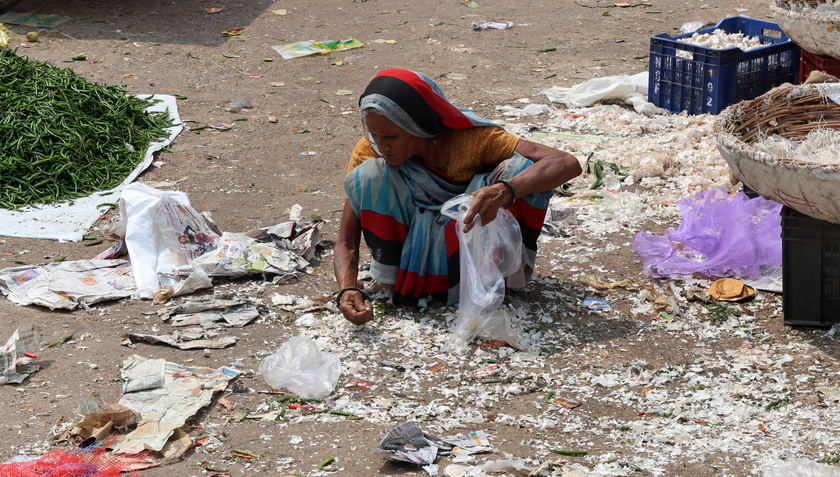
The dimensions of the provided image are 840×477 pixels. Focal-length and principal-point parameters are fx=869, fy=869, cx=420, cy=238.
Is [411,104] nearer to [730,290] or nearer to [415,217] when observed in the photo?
[415,217]

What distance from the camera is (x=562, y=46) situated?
288 inches

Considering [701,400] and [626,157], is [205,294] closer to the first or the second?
[701,400]

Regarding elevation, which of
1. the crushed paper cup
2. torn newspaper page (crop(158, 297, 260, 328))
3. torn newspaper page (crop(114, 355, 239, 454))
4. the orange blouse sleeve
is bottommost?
the crushed paper cup

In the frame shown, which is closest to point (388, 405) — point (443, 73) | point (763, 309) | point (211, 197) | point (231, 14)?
point (763, 309)

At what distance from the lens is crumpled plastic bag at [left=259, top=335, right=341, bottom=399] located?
9.53ft

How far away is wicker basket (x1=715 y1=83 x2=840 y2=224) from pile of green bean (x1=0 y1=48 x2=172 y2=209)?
3.31m

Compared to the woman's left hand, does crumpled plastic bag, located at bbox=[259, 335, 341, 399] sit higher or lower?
lower

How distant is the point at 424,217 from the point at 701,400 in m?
1.21

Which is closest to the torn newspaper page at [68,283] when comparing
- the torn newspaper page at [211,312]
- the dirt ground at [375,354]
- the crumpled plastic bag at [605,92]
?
the dirt ground at [375,354]

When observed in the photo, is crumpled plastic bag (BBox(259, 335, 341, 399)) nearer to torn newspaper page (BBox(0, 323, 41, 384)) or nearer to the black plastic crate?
torn newspaper page (BBox(0, 323, 41, 384))

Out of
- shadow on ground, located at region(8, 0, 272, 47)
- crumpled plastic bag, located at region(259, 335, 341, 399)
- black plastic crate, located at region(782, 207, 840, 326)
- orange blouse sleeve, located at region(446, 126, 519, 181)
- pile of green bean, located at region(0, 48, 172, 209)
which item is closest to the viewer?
crumpled plastic bag, located at region(259, 335, 341, 399)

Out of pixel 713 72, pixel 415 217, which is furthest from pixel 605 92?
pixel 415 217

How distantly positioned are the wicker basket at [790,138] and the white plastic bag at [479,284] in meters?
0.88

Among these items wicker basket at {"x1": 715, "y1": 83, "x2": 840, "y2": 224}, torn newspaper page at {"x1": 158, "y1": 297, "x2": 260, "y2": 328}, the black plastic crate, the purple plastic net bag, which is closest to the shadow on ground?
torn newspaper page at {"x1": 158, "y1": 297, "x2": 260, "y2": 328}
